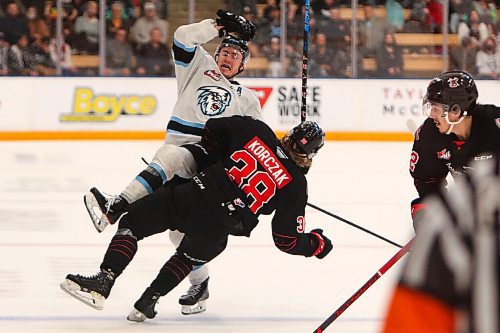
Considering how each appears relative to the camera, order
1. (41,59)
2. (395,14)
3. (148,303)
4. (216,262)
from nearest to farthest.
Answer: (148,303) → (216,262) → (41,59) → (395,14)

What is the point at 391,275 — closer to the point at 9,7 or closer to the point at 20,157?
the point at 20,157

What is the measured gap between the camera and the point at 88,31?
10.5 m

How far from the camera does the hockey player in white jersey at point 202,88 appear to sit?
380 centimetres

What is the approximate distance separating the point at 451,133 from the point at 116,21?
7.94 m

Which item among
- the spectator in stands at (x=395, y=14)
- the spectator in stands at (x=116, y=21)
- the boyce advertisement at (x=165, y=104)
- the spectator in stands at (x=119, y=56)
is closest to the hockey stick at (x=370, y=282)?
the boyce advertisement at (x=165, y=104)

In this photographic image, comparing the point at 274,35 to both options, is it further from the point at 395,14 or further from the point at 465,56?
the point at 465,56

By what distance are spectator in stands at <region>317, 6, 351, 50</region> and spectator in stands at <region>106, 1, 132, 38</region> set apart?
2.10m

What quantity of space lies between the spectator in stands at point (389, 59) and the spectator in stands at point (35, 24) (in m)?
3.54

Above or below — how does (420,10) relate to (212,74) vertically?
above

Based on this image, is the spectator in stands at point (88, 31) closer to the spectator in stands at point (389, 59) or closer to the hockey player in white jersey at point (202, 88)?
the spectator in stands at point (389, 59)

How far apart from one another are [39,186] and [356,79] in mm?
4276

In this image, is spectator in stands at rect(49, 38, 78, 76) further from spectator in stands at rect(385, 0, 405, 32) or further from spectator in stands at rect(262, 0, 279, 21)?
spectator in stands at rect(385, 0, 405, 32)

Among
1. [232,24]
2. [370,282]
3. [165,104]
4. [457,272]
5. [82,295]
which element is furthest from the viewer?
[165,104]

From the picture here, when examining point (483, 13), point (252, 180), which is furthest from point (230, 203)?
point (483, 13)
